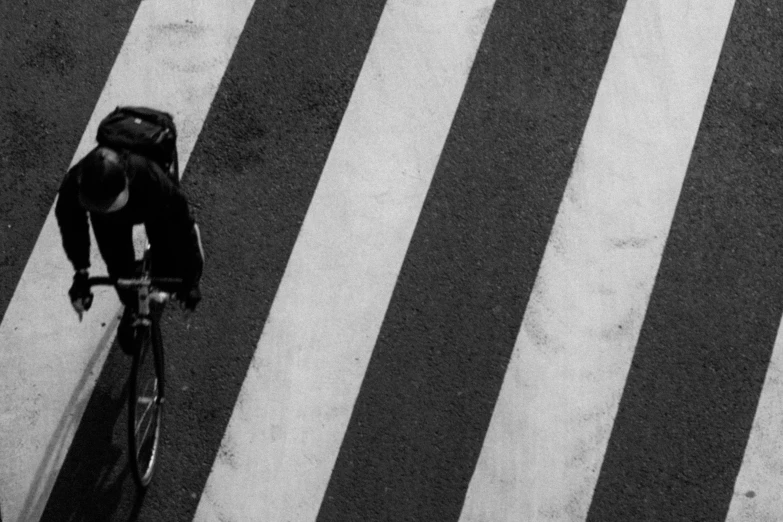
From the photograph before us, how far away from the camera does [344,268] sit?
6.15 meters

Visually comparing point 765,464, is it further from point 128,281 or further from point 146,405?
point 128,281

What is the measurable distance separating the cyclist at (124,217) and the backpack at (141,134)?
9 centimetres

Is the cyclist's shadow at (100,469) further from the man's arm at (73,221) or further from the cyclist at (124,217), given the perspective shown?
the man's arm at (73,221)

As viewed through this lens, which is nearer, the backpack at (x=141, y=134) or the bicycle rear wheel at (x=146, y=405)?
the backpack at (x=141, y=134)

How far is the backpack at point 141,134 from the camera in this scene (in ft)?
15.7

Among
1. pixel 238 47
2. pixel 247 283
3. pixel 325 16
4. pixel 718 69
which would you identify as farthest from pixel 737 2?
pixel 247 283

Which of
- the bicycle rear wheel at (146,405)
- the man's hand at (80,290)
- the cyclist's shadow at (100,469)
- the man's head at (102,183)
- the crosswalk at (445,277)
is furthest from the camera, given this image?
the crosswalk at (445,277)

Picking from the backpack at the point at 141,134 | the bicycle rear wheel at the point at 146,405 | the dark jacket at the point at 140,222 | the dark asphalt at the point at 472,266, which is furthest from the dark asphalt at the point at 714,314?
the backpack at the point at 141,134

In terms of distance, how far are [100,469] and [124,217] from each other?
1.92 meters

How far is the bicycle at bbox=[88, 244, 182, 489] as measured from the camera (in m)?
4.81

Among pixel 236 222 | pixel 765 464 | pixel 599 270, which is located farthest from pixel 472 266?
pixel 765 464

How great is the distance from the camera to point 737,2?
263 inches

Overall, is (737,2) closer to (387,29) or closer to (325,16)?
(387,29)

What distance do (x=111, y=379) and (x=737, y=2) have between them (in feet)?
16.6
